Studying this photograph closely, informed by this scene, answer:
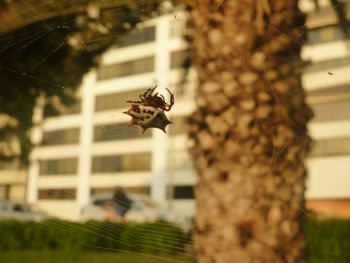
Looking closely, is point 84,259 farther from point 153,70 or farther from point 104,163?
point 153,70

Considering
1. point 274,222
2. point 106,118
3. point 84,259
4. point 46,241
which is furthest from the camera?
point 46,241

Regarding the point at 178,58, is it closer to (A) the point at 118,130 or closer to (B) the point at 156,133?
(B) the point at 156,133

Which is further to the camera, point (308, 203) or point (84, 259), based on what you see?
point (84, 259)

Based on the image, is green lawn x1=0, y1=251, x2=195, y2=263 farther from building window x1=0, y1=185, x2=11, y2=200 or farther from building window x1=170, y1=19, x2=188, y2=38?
building window x1=170, y1=19, x2=188, y2=38

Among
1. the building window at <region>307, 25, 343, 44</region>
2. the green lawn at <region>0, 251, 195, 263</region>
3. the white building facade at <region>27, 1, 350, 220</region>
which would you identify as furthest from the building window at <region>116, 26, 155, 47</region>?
the green lawn at <region>0, 251, 195, 263</region>

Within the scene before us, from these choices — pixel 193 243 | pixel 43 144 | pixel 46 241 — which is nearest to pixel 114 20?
pixel 43 144

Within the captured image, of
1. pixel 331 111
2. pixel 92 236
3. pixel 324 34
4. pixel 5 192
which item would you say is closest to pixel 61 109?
pixel 5 192

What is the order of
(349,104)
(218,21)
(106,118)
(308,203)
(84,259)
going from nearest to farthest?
(106,118) < (349,104) < (218,21) < (308,203) < (84,259)

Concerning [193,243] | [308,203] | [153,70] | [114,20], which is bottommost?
[193,243]

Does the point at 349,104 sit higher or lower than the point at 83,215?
higher
